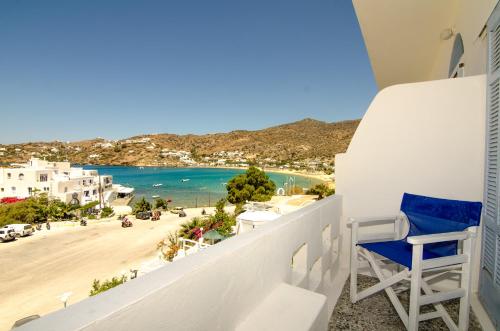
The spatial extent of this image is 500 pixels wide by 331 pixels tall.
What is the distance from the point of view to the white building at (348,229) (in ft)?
2.36

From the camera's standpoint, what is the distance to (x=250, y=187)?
2567 centimetres

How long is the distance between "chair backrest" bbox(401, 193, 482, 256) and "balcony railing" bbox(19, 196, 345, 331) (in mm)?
921

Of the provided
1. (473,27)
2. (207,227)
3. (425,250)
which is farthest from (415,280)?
(207,227)

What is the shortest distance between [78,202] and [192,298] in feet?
110

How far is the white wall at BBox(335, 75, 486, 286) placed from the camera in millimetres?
2152

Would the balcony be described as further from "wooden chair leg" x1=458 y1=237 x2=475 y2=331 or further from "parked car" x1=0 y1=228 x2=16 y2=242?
"parked car" x1=0 y1=228 x2=16 y2=242

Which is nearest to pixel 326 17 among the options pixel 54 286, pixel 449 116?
pixel 449 116

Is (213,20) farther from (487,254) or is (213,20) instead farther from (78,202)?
(487,254)

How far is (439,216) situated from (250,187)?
2381cm

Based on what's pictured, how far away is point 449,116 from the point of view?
88.4 inches

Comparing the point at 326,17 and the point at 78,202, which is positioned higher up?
the point at 326,17

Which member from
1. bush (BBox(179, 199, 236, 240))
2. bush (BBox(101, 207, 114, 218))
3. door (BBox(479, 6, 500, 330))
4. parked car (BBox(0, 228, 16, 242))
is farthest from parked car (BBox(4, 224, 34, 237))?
door (BBox(479, 6, 500, 330))

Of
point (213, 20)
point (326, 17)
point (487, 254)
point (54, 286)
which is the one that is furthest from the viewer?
point (213, 20)

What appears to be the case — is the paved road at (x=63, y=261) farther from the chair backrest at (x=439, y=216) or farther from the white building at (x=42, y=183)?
the chair backrest at (x=439, y=216)
